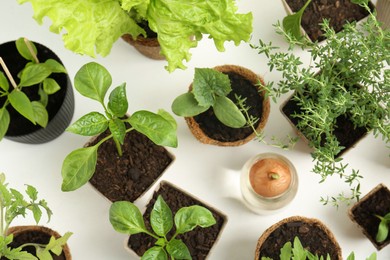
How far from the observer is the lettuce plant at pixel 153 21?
2.95ft

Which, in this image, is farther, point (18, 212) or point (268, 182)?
point (268, 182)

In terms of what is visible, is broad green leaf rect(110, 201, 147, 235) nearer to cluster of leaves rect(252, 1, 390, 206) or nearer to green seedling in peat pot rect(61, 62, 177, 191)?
green seedling in peat pot rect(61, 62, 177, 191)

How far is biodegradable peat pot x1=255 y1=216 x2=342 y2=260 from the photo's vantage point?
3.57 ft

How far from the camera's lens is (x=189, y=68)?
1.24m

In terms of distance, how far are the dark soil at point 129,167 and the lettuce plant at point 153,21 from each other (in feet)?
0.76

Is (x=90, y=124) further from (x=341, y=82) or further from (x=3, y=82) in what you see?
(x=341, y=82)

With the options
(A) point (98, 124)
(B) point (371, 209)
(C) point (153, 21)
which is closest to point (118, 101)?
(A) point (98, 124)

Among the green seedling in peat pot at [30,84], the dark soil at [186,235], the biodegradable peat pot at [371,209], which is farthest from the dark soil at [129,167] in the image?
the biodegradable peat pot at [371,209]

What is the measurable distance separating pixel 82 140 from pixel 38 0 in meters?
0.41

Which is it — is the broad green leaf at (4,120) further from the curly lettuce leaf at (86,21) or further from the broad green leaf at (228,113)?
the broad green leaf at (228,113)

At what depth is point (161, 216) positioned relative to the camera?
3.05 ft

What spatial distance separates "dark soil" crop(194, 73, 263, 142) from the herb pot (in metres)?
0.07

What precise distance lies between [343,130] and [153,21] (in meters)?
0.49

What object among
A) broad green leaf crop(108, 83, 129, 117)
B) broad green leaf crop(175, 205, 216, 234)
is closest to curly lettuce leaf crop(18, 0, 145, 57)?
broad green leaf crop(108, 83, 129, 117)
